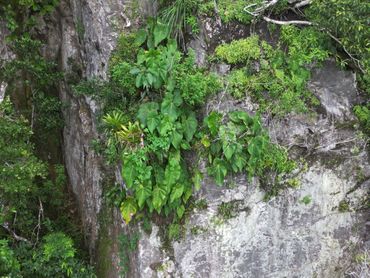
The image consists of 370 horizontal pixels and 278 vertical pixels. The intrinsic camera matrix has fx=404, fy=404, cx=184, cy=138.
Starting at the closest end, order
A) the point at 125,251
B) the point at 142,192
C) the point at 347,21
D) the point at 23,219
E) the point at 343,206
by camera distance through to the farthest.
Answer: the point at 347,21
the point at 142,192
the point at 125,251
the point at 343,206
the point at 23,219

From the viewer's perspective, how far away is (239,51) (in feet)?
15.8

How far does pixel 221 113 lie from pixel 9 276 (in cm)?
306

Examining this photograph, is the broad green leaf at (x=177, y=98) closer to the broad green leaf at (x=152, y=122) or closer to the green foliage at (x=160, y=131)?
the green foliage at (x=160, y=131)

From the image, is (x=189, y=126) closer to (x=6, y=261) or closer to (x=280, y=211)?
(x=280, y=211)

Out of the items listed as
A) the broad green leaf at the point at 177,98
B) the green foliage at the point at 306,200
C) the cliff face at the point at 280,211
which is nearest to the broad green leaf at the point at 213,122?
the cliff face at the point at 280,211

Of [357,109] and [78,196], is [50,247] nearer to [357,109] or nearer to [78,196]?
[78,196]

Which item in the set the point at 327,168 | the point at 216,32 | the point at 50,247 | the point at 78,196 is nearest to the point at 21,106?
the point at 78,196

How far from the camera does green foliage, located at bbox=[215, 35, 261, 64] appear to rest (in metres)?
4.80

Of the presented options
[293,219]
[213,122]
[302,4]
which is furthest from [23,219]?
[302,4]

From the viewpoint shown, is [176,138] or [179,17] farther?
[179,17]

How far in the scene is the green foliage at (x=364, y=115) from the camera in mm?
4996

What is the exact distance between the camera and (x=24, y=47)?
599 centimetres

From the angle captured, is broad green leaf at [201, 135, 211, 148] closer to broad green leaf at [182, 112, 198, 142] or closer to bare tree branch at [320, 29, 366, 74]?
broad green leaf at [182, 112, 198, 142]

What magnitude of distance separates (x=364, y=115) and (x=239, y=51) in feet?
5.76
